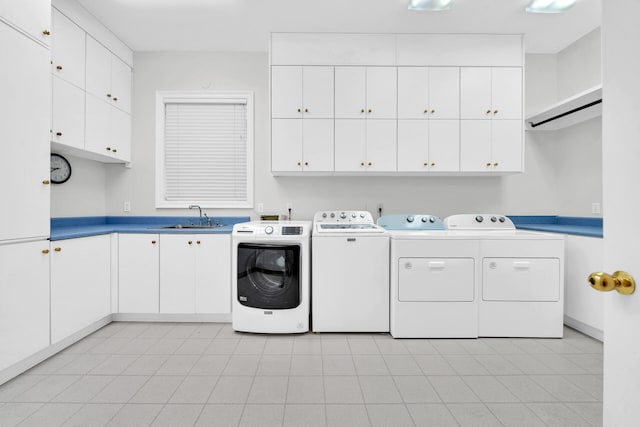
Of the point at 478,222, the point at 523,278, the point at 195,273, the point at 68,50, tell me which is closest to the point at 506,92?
the point at 478,222

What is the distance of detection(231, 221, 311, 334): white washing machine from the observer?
8.25 feet

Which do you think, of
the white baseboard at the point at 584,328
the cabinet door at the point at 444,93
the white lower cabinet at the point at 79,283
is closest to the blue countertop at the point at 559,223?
the white baseboard at the point at 584,328

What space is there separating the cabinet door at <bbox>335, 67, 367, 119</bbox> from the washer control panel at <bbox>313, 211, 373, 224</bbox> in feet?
3.11

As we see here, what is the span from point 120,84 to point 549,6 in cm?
403

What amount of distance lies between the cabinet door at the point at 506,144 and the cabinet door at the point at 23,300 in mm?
3770

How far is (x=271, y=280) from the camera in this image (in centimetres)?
254

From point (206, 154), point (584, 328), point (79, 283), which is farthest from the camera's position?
point (206, 154)

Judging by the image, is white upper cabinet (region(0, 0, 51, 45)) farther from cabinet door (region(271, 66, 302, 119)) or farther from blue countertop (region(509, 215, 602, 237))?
blue countertop (region(509, 215, 602, 237))

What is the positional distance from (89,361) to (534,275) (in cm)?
335

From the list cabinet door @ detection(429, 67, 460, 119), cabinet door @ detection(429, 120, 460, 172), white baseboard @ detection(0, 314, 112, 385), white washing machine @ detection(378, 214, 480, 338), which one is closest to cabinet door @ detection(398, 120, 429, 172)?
cabinet door @ detection(429, 120, 460, 172)

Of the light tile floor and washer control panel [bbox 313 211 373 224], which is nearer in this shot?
the light tile floor

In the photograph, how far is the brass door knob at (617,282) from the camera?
62cm

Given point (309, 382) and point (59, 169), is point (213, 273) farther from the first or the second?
point (59, 169)

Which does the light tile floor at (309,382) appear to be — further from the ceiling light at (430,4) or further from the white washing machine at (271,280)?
the ceiling light at (430,4)
